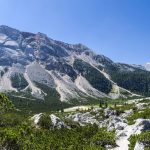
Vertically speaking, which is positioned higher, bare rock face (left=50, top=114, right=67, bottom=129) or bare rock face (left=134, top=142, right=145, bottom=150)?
bare rock face (left=50, top=114, right=67, bottom=129)

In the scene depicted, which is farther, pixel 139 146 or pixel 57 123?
pixel 57 123

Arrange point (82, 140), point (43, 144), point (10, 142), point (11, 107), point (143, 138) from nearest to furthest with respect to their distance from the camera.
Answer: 1. point (10, 142)
2. point (11, 107)
3. point (43, 144)
4. point (143, 138)
5. point (82, 140)

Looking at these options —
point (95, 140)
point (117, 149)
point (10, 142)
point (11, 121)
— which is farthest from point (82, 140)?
point (10, 142)

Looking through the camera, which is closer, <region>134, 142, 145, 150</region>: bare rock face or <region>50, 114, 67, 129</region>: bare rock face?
<region>134, 142, 145, 150</region>: bare rock face

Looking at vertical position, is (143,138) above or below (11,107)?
below

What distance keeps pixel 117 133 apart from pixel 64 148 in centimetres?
4370

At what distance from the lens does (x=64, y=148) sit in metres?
125

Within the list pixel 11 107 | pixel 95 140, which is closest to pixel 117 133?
pixel 95 140

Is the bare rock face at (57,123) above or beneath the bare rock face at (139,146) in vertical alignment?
above

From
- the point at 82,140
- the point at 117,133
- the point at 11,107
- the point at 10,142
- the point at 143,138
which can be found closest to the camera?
the point at 10,142

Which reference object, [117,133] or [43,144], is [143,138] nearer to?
[117,133]

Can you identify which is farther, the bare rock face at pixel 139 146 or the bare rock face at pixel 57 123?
the bare rock face at pixel 57 123

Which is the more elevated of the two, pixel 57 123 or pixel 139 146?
pixel 57 123

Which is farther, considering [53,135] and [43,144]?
[53,135]
